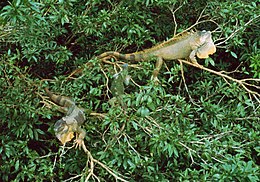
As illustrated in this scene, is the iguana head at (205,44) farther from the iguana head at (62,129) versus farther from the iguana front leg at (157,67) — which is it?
the iguana head at (62,129)

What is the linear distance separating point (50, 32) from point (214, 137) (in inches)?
37.3

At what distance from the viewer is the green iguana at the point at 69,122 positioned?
204 centimetres

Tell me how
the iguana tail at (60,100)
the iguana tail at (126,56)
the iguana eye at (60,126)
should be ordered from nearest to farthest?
the iguana eye at (60,126), the iguana tail at (60,100), the iguana tail at (126,56)

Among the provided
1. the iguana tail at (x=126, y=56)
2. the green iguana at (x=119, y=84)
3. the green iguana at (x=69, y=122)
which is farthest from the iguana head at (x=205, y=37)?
the green iguana at (x=69, y=122)

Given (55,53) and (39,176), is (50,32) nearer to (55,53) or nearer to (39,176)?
(55,53)

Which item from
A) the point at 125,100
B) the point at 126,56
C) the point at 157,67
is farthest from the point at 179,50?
the point at 125,100

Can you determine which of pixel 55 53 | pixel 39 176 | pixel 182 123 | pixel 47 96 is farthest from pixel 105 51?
pixel 39 176

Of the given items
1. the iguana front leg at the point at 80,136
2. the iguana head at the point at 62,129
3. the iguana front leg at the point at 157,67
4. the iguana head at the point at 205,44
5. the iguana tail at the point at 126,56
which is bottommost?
the iguana front leg at the point at 80,136

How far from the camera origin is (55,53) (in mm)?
2449

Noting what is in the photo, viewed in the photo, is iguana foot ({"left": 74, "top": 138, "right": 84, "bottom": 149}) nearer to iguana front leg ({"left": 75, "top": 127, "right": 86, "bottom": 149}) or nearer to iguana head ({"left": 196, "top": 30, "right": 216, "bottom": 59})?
iguana front leg ({"left": 75, "top": 127, "right": 86, "bottom": 149})

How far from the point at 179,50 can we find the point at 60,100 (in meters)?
0.62

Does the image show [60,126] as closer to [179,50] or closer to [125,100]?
[125,100]

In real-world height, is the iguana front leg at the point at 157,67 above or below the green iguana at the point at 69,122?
above

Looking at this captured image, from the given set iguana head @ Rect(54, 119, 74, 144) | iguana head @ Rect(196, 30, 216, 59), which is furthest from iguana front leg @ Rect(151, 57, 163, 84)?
iguana head @ Rect(54, 119, 74, 144)
